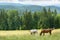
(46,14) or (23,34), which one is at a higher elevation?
(46,14)

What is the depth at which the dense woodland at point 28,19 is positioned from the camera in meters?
1.27

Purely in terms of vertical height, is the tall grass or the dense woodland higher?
the dense woodland

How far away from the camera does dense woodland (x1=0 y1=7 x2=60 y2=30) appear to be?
1266 mm

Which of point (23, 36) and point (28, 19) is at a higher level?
point (28, 19)

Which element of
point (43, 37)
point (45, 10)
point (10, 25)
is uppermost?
point (45, 10)

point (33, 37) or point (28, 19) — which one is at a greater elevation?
point (28, 19)

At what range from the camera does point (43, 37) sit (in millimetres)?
1273

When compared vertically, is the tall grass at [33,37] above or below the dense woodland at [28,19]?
below

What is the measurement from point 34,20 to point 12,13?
199 mm

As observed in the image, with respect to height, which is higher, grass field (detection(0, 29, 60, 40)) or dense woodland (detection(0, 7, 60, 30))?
dense woodland (detection(0, 7, 60, 30))

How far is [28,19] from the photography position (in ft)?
4.21

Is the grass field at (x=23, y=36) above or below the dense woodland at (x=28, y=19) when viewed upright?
below

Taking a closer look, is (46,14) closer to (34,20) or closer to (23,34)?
(34,20)

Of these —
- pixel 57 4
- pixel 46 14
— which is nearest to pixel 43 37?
pixel 46 14
